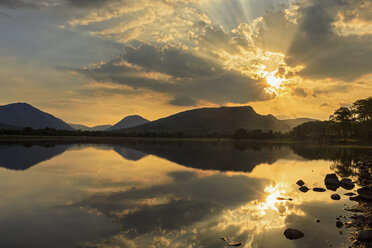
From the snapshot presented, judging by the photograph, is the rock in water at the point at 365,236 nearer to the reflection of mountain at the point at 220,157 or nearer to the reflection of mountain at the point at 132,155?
the reflection of mountain at the point at 220,157

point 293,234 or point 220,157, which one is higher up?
point 220,157

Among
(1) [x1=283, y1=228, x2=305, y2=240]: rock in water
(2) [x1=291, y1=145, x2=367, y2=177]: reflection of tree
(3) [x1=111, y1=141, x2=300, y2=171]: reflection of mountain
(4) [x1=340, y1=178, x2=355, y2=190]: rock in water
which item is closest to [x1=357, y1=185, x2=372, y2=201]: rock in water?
(4) [x1=340, y1=178, x2=355, y2=190]: rock in water

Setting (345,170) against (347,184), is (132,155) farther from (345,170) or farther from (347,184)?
(347,184)

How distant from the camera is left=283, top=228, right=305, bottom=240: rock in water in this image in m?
16.0

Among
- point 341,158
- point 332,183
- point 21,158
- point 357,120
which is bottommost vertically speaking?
point 21,158

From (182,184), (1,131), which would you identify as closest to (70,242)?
(182,184)

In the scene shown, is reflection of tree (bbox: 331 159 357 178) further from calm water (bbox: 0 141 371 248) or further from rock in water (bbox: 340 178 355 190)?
calm water (bbox: 0 141 371 248)

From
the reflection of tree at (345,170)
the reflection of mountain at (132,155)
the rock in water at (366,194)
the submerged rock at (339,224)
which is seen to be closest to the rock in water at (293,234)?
the submerged rock at (339,224)

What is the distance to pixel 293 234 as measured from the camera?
16156 millimetres

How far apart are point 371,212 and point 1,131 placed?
240397mm

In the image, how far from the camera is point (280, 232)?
17125 millimetres

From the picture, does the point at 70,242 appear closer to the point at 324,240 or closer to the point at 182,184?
the point at 324,240

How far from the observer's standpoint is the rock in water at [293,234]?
16.0 m

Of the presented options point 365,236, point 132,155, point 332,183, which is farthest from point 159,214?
point 132,155
